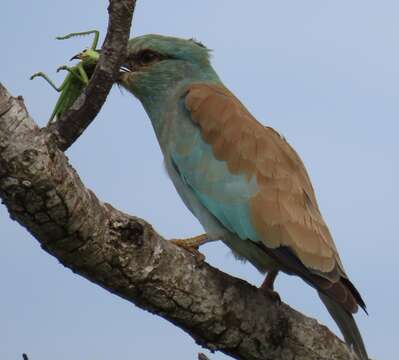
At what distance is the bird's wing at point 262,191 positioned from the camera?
5414mm

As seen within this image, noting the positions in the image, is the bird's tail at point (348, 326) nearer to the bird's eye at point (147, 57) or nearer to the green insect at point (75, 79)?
the green insect at point (75, 79)

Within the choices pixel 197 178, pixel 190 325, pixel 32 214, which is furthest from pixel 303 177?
pixel 32 214

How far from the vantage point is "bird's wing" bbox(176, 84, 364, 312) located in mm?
5414

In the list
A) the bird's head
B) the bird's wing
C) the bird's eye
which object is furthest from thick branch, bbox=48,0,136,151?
the bird's eye

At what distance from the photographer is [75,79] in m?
5.81

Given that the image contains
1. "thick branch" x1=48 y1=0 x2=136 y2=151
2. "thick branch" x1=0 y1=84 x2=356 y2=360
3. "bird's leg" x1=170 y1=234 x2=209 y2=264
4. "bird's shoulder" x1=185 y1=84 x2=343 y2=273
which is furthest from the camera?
"bird's shoulder" x1=185 y1=84 x2=343 y2=273

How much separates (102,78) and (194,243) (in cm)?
150

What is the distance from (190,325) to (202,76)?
2579 mm

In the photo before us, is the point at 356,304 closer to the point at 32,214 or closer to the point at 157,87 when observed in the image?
the point at 32,214

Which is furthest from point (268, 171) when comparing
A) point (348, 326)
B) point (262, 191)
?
point (348, 326)

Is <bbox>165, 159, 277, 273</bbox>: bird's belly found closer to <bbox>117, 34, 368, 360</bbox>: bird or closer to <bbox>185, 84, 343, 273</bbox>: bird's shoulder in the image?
<bbox>117, 34, 368, 360</bbox>: bird

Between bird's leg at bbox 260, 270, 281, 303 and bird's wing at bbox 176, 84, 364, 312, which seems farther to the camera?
bird's leg at bbox 260, 270, 281, 303

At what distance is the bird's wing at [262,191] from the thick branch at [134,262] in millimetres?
379

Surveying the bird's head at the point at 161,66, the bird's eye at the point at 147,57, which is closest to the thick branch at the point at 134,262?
the bird's head at the point at 161,66
